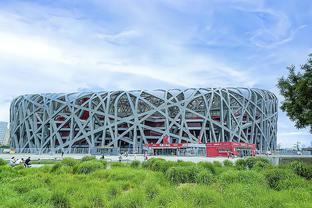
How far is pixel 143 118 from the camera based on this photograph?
7712 centimetres

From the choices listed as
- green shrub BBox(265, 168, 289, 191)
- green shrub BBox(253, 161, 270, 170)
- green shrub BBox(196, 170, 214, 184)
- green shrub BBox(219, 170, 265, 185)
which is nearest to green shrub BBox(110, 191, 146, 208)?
green shrub BBox(219, 170, 265, 185)

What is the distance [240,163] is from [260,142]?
6487cm

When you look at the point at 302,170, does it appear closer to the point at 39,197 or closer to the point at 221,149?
the point at 39,197

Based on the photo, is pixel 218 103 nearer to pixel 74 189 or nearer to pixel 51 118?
pixel 51 118

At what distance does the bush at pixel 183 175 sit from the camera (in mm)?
14516

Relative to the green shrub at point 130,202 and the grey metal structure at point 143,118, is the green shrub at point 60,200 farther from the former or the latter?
the grey metal structure at point 143,118

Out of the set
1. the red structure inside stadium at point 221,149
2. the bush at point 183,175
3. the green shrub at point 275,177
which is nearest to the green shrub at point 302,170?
the green shrub at point 275,177

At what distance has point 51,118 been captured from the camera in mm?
81812

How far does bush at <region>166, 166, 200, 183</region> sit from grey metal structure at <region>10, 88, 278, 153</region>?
58839 mm

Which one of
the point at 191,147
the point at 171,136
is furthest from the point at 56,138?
the point at 191,147

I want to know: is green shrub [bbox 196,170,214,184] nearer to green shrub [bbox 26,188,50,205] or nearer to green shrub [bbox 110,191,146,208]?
green shrub [bbox 110,191,146,208]

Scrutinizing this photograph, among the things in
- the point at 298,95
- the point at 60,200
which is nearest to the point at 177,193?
the point at 60,200

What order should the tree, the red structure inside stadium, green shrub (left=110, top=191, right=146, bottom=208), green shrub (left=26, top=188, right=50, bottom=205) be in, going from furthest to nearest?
the red structure inside stadium, the tree, green shrub (left=26, top=188, right=50, bottom=205), green shrub (left=110, top=191, right=146, bottom=208)

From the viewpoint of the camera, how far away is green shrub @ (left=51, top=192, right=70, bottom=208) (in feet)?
32.8
